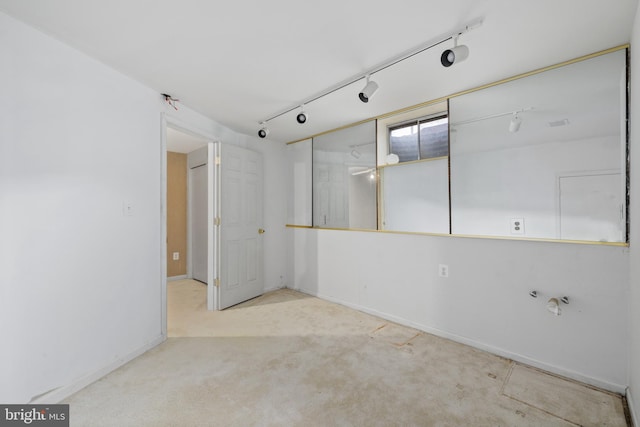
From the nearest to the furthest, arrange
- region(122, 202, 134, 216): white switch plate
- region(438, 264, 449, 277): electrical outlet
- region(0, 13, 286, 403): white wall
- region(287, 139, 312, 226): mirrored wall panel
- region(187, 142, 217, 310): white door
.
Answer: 1. region(0, 13, 286, 403): white wall
2. region(122, 202, 134, 216): white switch plate
3. region(438, 264, 449, 277): electrical outlet
4. region(287, 139, 312, 226): mirrored wall panel
5. region(187, 142, 217, 310): white door

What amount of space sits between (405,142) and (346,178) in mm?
923

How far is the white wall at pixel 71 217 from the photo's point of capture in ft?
5.51

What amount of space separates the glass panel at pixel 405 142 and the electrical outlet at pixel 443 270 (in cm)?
117

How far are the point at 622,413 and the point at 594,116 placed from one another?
199 cm

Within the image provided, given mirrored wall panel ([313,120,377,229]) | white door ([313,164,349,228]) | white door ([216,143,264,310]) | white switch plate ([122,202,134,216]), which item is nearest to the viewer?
white switch plate ([122,202,134,216])

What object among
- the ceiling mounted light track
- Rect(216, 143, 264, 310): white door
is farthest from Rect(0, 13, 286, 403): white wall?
the ceiling mounted light track

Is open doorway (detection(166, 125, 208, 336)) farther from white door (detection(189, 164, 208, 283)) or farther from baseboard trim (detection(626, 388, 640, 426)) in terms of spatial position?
baseboard trim (detection(626, 388, 640, 426))

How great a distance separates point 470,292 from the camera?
2.62 m

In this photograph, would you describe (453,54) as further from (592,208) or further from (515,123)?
(592,208)

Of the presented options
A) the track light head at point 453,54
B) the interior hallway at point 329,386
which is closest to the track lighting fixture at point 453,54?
the track light head at point 453,54

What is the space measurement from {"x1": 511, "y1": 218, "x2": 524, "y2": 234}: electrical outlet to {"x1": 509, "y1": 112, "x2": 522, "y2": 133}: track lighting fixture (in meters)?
0.76

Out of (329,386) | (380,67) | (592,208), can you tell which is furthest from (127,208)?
(592,208)

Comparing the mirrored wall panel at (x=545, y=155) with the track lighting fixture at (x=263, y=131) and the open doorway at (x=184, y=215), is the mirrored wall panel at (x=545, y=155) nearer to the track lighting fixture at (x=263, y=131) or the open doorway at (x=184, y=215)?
the track lighting fixture at (x=263, y=131)

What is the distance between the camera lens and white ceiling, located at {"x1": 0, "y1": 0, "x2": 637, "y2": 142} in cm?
158
